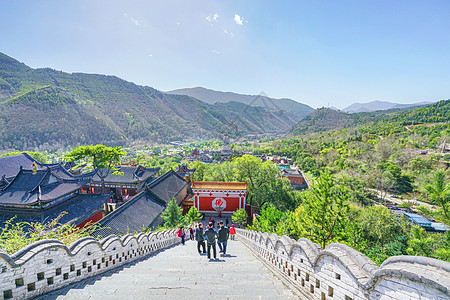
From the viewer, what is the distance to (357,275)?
215cm

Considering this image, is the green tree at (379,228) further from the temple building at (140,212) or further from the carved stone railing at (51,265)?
the carved stone railing at (51,265)

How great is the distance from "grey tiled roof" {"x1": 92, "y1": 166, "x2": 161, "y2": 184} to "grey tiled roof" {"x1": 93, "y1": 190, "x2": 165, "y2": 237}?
8.04 m

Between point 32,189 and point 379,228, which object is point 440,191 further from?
point 32,189

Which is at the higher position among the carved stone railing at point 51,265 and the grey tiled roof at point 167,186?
the carved stone railing at point 51,265

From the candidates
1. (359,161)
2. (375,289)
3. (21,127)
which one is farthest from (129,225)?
(21,127)

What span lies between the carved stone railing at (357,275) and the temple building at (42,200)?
12.9 metres

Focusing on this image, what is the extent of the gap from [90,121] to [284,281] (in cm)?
11281

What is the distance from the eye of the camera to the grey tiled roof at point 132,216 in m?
11.2

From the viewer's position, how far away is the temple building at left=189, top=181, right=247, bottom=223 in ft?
61.1

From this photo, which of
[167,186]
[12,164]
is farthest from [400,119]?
[12,164]

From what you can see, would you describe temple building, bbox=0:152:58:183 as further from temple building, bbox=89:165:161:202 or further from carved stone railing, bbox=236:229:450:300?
carved stone railing, bbox=236:229:450:300

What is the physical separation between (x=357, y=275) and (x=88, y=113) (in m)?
119

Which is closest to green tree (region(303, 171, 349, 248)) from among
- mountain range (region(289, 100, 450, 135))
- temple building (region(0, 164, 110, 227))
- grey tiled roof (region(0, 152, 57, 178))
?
temple building (region(0, 164, 110, 227))

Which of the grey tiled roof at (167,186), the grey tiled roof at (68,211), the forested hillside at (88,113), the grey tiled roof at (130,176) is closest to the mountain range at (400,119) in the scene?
the forested hillside at (88,113)
